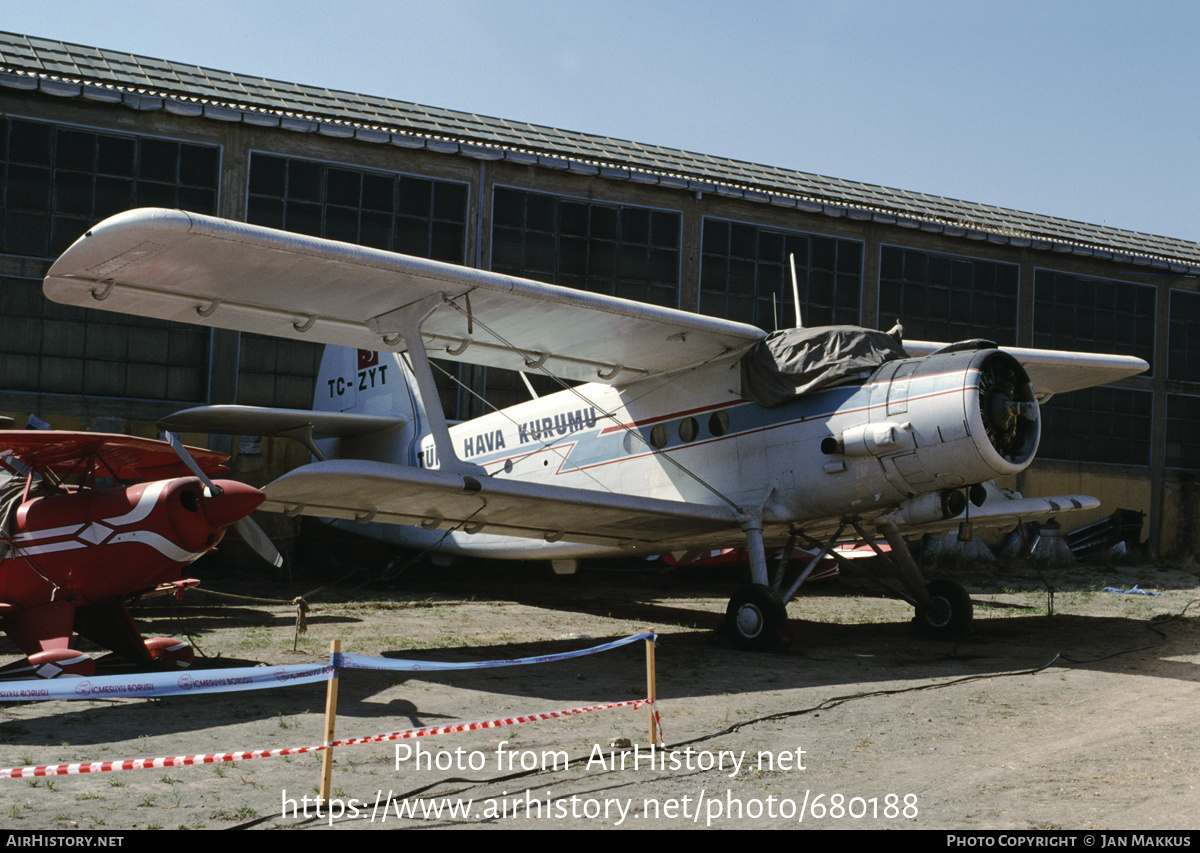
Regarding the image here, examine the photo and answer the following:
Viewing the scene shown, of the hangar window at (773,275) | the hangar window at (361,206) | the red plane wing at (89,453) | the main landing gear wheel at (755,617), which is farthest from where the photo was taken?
the hangar window at (773,275)

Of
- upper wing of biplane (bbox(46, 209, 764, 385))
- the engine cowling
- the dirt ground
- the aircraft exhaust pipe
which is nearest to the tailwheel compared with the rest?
the dirt ground

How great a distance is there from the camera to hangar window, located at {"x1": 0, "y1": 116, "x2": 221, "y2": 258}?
53.2ft

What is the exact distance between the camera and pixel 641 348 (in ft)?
34.7

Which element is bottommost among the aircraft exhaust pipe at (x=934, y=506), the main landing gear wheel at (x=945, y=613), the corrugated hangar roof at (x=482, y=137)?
the main landing gear wheel at (x=945, y=613)

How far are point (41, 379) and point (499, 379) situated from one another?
8186 millimetres

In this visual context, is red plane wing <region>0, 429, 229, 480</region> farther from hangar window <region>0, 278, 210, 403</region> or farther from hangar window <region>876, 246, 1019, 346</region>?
hangar window <region>876, 246, 1019, 346</region>

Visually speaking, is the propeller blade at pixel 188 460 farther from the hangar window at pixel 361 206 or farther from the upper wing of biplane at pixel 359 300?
the hangar window at pixel 361 206

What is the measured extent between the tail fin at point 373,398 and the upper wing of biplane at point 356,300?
3064 mm

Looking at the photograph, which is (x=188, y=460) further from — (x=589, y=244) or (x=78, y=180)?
(x=589, y=244)

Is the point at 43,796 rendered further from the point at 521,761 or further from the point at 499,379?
the point at 499,379

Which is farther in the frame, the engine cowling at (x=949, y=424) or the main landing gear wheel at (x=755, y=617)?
the main landing gear wheel at (x=755, y=617)

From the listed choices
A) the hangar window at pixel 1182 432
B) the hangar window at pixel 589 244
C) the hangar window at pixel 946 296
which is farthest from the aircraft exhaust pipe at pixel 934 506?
the hangar window at pixel 1182 432

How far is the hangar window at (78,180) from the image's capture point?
16219 millimetres

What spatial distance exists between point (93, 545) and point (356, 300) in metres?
3.16
